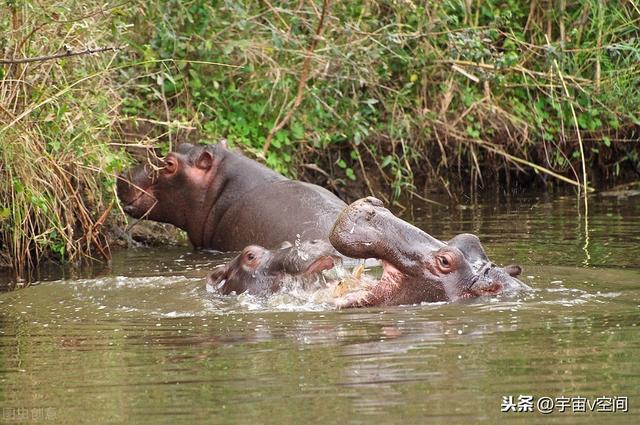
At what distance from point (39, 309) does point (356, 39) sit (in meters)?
5.33

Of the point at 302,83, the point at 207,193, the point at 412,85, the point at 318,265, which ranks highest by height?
the point at 302,83

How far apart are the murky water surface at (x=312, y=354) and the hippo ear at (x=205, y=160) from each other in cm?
170

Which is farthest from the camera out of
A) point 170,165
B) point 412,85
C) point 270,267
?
point 412,85

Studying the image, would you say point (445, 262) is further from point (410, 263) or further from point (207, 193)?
point (207, 193)

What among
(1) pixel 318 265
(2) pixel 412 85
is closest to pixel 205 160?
(2) pixel 412 85

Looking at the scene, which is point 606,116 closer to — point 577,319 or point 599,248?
point 599,248

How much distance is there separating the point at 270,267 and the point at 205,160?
2.84 metres

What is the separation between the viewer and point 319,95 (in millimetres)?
11398

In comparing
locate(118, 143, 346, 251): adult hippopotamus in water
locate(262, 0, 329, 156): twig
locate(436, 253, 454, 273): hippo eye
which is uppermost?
locate(262, 0, 329, 156): twig

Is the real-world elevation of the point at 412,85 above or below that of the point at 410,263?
above

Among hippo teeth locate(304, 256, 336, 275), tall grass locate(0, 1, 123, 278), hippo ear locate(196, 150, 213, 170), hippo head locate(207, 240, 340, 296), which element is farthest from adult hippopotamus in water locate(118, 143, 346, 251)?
hippo teeth locate(304, 256, 336, 275)

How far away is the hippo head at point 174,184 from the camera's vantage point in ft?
32.0

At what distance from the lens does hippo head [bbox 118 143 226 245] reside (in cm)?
975

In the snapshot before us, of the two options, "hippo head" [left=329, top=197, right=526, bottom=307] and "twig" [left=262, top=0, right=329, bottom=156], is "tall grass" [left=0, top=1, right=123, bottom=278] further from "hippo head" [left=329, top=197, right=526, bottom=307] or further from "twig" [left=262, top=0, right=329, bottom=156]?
"hippo head" [left=329, top=197, right=526, bottom=307]
